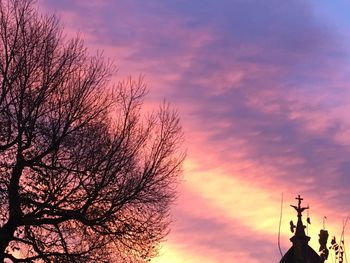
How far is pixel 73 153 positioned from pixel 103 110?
8.58 feet

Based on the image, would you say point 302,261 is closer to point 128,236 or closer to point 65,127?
point 128,236

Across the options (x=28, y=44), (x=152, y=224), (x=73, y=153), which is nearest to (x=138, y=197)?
(x=152, y=224)

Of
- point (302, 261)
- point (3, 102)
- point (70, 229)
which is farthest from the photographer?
point (302, 261)

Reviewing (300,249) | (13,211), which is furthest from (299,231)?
(13,211)

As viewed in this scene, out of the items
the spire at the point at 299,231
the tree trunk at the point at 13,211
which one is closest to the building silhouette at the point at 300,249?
the spire at the point at 299,231

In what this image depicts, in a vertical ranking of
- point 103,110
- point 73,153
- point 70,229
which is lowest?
point 70,229

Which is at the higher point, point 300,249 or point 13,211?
point 300,249

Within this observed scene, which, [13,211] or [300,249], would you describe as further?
[300,249]

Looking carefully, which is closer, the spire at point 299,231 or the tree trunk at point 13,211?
the tree trunk at point 13,211

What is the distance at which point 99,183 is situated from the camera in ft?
81.9

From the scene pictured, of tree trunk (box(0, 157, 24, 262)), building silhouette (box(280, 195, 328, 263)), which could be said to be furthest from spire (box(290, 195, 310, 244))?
tree trunk (box(0, 157, 24, 262))

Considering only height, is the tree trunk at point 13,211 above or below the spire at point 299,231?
below

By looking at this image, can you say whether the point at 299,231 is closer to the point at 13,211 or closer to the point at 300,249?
the point at 300,249

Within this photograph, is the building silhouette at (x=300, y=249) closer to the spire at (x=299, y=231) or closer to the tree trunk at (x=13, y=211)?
the spire at (x=299, y=231)
